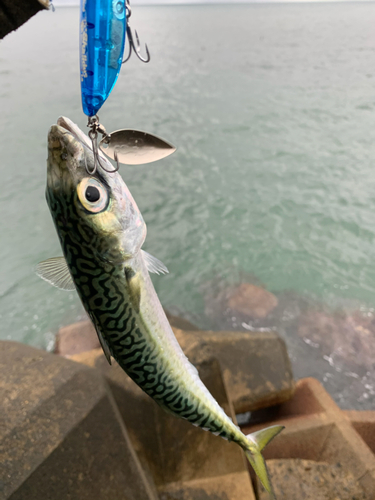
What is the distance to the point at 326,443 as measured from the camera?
3.47 meters

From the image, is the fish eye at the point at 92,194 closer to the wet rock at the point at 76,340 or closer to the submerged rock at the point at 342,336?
the wet rock at the point at 76,340

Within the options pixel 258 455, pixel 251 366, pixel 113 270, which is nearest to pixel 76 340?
pixel 251 366

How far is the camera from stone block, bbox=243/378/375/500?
308 cm

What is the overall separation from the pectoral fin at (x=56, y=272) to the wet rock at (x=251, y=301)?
5.43 metres

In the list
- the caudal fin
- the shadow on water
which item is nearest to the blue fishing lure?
the caudal fin

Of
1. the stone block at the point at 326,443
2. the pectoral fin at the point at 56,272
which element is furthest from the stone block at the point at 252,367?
the pectoral fin at the point at 56,272

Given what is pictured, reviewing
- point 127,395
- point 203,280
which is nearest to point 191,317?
point 203,280

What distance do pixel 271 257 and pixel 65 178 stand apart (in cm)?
724

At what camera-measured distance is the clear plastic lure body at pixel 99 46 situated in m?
1.09

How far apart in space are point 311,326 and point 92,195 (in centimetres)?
607

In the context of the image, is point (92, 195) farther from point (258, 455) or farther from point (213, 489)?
point (213, 489)

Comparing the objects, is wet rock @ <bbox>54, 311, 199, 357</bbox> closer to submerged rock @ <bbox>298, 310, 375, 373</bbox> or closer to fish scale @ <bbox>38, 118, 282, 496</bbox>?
submerged rock @ <bbox>298, 310, 375, 373</bbox>

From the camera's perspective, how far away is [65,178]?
124 cm

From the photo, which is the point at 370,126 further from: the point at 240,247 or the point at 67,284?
the point at 67,284
